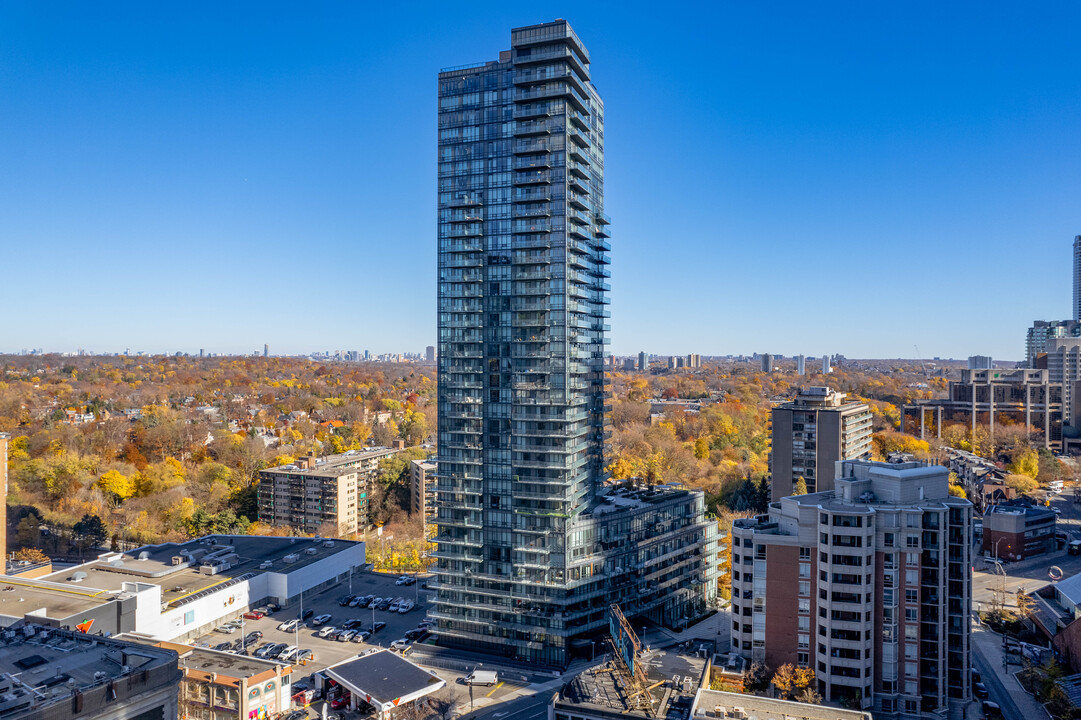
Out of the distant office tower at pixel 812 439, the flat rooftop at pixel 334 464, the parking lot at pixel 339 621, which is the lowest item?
the parking lot at pixel 339 621

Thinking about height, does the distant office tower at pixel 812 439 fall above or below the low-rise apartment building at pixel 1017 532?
above

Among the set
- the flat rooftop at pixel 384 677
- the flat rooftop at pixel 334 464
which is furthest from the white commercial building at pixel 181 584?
the flat rooftop at pixel 384 677

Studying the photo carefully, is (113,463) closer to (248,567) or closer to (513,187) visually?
(248,567)

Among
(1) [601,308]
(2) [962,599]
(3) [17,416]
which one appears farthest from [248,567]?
(3) [17,416]

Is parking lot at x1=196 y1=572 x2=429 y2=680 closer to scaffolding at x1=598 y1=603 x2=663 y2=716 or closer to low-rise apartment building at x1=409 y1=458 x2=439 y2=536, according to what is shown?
low-rise apartment building at x1=409 y1=458 x2=439 y2=536

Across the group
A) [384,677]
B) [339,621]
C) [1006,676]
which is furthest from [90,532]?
[1006,676]

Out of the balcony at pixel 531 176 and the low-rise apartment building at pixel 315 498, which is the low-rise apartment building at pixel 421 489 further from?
Answer: the balcony at pixel 531 176

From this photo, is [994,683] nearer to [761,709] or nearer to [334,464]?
[761,709]
